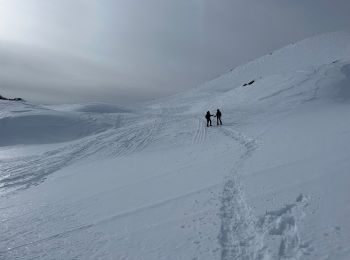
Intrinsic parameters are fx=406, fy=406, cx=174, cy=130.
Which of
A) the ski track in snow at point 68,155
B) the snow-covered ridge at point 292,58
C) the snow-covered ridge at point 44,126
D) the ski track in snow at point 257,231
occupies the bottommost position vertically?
the ski track in snow at point 257,231

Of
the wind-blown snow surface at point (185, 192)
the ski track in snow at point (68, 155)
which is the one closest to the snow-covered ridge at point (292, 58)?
the wind-blown snow surface at point (185, 192)

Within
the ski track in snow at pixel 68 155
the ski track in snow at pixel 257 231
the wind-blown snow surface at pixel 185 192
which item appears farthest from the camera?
the ski track in snow at pixel 68 155

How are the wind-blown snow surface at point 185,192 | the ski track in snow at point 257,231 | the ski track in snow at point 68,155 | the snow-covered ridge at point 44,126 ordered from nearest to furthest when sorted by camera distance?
the ski track in snow at point 257,231, the wind-blown snow surface at point 185,192, the ski track in snow at point 68,155, the snow-covered ridge at point 44,126

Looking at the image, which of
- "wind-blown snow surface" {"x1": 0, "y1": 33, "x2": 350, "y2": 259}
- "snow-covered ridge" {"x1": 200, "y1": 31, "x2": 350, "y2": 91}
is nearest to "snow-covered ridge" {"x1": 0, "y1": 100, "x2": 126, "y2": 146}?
"wind-blown snow surface" {"x1": 0, "y1": 33, "x2": 350, "y2": 259}

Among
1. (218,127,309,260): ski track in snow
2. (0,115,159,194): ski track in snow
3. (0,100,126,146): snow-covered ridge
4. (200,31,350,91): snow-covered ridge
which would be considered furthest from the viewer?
(200,31,350,91): snow-covered ridge

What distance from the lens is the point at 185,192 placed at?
12.9 m

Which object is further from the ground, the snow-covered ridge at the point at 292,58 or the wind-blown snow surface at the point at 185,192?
the snow-covered ridge at the point at 292,58

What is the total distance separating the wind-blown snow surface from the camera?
346 inches

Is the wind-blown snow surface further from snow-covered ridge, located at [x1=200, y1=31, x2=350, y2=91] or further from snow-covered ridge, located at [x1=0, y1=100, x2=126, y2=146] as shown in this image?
snow-covered ridge, located at [x1=200, y1=31, x2=350, y2=91]

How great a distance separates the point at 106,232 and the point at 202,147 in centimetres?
1254

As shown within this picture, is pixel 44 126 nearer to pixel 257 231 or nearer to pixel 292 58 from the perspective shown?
pixel 257 231

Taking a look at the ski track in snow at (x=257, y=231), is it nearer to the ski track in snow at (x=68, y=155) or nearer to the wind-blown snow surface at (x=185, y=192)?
the wind-blown snow surface at (x=185, y=192)

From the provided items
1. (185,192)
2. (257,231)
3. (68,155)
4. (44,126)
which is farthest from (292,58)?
(257,231)

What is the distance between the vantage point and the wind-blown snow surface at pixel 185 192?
8797 mm
